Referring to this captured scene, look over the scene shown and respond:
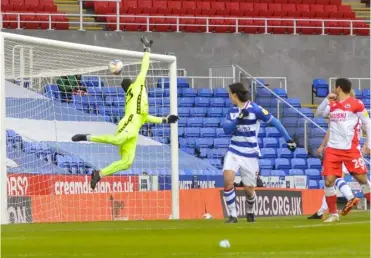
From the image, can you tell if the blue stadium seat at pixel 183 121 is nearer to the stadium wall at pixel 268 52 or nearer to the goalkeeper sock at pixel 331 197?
the stadium wall at pixel 268 52

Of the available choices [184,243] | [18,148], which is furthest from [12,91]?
[184,243]

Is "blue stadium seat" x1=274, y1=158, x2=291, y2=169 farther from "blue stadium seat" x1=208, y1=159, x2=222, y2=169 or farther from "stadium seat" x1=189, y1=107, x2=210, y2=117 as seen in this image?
"stadium seat" x1=189, y1=107, x2=210, y2=117

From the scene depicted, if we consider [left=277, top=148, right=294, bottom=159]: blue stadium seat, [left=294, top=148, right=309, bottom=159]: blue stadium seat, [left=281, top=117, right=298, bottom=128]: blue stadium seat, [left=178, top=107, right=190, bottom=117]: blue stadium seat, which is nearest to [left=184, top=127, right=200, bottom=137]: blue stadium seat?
[left=178, top=107, right=190, bottom=117]: blue stadium seat

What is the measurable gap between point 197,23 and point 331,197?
21039 millimetres

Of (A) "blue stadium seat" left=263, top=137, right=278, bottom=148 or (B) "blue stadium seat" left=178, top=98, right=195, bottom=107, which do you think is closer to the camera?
(A) "blue stadium seat" left=263, top=137, right=278, bottom=148

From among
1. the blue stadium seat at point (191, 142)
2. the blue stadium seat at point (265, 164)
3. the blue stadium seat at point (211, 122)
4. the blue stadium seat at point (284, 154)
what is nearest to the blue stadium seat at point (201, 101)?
the blue stadium seat at point (211, 122)

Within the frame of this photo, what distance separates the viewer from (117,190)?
2380 centimetres

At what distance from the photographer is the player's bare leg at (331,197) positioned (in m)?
16.4

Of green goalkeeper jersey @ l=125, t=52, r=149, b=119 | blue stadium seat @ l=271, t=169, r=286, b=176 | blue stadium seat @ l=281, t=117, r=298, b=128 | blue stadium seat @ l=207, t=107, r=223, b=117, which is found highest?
green goalkeeper jersey @ l=125, t=52, r=149, b=119

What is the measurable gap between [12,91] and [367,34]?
18530 mm

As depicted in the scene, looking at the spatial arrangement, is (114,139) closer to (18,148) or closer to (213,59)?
(18,148)

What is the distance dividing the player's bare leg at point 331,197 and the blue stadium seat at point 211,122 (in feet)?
50.5

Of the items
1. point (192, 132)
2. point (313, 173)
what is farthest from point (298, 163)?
point (192, 132)

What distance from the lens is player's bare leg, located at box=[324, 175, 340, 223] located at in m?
16.4
